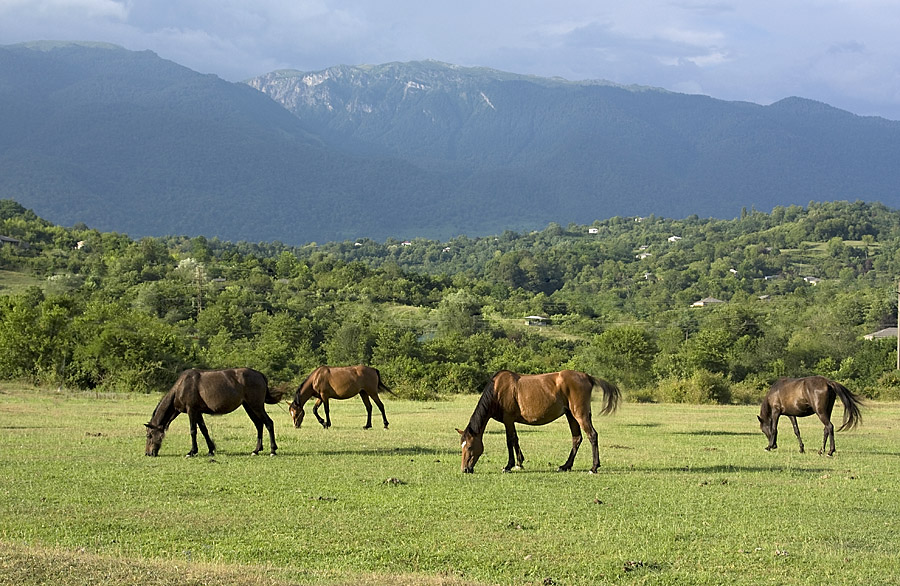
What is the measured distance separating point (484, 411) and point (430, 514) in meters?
4.06

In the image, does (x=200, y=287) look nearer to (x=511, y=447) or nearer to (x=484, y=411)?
(x=484, y=411)

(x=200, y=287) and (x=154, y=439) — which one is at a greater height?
(x=200, y=287)

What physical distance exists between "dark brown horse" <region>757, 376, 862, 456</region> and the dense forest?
59.2 ft

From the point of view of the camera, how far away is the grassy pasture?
956 cm

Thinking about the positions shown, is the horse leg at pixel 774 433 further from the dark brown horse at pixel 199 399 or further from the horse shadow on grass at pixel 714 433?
the dark brown horse at pixel 199 399

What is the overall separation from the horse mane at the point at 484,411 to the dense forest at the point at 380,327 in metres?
19.2

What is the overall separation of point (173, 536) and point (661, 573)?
5.26 metres

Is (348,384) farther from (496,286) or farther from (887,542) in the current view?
(496,286)

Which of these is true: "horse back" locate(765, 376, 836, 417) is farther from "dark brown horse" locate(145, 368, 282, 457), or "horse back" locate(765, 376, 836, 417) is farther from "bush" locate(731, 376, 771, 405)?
"bush" locate(731, 376, 771, 405)

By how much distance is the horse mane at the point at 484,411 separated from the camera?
1616 centimetres

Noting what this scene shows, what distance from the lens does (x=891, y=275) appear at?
16762cm

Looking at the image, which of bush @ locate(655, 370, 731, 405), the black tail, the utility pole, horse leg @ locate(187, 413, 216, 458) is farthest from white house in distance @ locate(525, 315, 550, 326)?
horse leg @ locate(187, 413, 216, 458)

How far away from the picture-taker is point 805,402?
20.9 m

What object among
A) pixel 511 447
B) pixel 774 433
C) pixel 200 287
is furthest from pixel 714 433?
pixel 200 287
